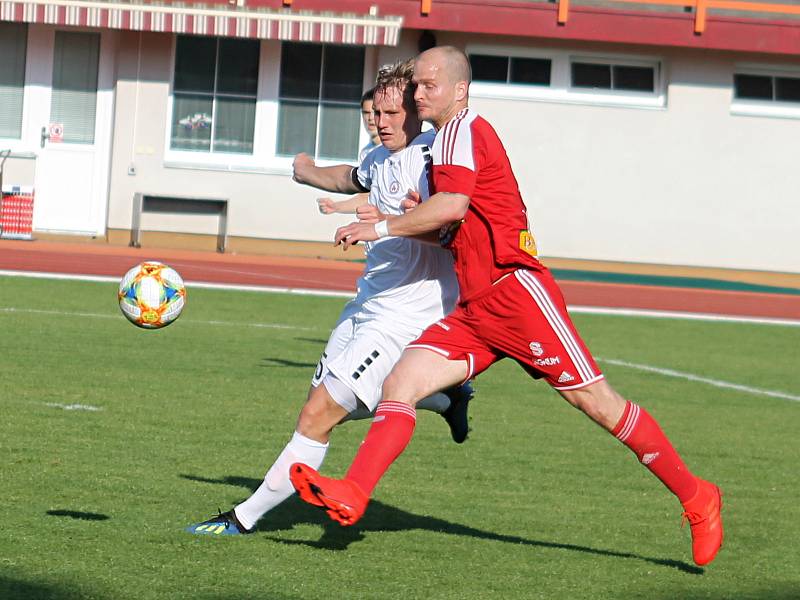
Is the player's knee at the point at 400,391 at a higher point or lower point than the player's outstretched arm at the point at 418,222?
lower

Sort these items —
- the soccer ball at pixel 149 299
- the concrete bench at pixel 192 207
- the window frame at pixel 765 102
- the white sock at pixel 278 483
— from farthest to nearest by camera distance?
the window frame at pixel 765 102 < the concrete bench at pixel 192 207 < the soccer ball at pixel 149 299 < the white sock at pixel 278 483

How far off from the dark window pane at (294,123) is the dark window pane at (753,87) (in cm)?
822

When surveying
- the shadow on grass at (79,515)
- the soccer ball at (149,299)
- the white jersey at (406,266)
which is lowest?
the shadow on grass at (79,515)

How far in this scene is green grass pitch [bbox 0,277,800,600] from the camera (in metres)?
5.21

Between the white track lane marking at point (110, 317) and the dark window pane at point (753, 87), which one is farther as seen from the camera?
the dark window pane at point (753, 87)

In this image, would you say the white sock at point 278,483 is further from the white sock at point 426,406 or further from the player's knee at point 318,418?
the white sock at point 426,406

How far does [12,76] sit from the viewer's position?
25.3 metres

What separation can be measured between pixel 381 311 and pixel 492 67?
65.6ft

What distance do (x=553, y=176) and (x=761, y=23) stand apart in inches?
187

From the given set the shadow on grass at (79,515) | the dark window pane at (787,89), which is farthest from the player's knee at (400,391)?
the dark window pane at (787,89)

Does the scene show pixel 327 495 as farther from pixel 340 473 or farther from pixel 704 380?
pixel 704 380

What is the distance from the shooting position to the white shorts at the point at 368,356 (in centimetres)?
577

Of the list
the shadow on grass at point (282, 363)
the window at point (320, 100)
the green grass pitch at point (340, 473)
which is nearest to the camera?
the green grass pitch at point (340, 473)

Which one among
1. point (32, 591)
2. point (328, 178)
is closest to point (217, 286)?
point (328, 178)
